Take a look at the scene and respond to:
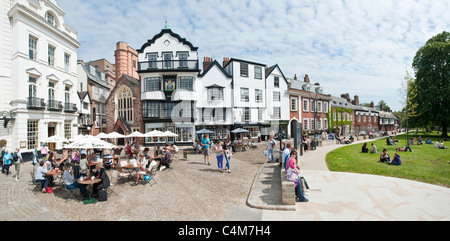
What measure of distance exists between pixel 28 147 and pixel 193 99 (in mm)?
17209

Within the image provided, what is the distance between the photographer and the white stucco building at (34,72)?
16.5m

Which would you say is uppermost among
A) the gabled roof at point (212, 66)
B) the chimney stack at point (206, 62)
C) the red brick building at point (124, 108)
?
the chimney stack at point (206, 62)

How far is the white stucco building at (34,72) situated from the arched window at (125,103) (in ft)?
20.6

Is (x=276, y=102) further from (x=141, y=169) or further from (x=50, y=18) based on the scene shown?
(x=50, y=18)

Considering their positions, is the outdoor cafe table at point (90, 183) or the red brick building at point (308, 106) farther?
the red brick building at point (308, 106)

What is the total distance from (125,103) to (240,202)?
2637cm

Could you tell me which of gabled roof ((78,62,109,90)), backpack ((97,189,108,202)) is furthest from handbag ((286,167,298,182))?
gabled roof ((78,62,109,90))

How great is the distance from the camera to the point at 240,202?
6.87m

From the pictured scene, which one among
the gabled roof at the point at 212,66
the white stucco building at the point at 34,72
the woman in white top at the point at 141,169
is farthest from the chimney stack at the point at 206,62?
the woman in white top at the point at 141,169

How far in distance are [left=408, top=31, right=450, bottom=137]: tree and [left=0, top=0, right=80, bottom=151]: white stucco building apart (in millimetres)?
48969

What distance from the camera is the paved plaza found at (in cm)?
574

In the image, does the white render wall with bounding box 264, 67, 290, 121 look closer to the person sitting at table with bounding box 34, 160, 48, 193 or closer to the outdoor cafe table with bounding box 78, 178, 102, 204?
the outdoor cafe table with bounding box 78, 178, 102, 204

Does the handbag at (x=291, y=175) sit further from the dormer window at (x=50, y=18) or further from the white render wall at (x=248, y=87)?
the dormer window at (x=50, y=18)
